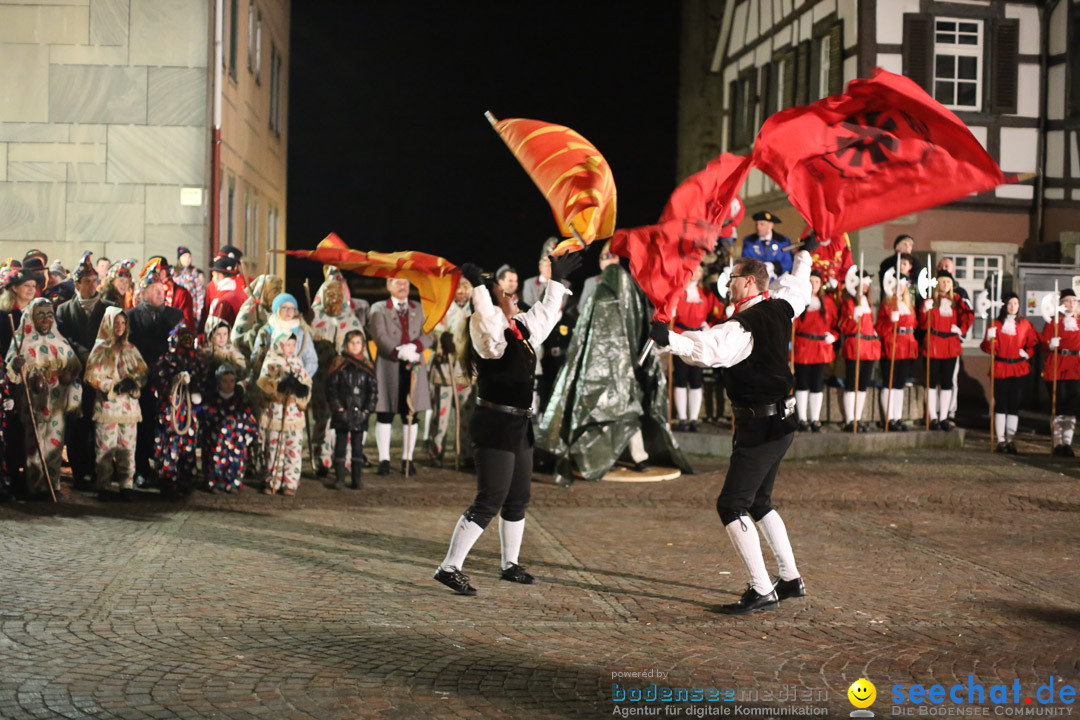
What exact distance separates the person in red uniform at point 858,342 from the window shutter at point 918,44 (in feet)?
22.4

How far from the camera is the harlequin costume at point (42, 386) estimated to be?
34.4 feet

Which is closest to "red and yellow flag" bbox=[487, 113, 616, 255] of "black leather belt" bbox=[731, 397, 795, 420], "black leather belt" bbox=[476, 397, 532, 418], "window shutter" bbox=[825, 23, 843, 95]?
"black leather belt" bbox=[476, 397, 532, 418]

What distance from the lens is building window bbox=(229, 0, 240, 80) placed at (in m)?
19.8

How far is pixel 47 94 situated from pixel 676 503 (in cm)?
1118

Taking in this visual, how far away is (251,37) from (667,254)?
16.4m

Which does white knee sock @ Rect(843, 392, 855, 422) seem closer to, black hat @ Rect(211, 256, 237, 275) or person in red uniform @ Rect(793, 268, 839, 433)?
person in red uniform @ Rect(793, 268, 839, 433)

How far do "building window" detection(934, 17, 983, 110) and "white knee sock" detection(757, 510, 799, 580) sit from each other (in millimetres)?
15346

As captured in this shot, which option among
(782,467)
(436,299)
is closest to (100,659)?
(436,299)

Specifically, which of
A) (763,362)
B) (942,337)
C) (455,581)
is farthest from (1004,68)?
(455,581)

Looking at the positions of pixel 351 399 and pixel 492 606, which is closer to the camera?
pixel 492 606

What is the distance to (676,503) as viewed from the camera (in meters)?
11.1

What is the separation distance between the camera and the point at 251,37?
22.3 metres

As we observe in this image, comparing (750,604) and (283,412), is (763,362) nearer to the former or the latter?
(750,604)

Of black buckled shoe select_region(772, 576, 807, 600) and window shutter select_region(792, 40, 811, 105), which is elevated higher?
window shutter select_region(792, 40, 811, 105)
